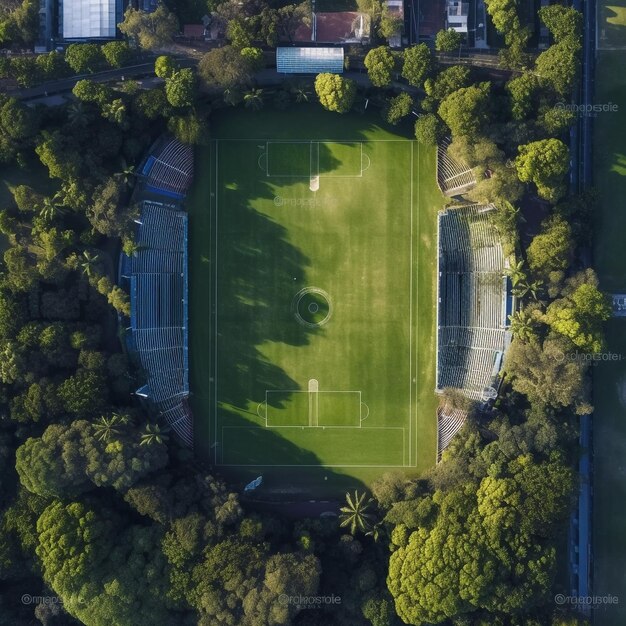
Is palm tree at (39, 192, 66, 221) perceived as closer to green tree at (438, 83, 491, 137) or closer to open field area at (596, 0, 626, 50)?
green tree at (438, 83, 491, 137)

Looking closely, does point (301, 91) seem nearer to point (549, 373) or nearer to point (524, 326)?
point (524, 326)

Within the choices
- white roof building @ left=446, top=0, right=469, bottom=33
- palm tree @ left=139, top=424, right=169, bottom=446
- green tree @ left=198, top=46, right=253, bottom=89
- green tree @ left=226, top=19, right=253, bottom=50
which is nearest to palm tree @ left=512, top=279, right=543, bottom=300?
white roof building @ left=446, top=0, right=469, bottom=33

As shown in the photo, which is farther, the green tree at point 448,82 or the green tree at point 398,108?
the green tree at point 398,108

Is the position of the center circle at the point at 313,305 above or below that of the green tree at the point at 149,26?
below

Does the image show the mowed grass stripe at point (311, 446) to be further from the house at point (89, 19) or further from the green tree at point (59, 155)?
the house at point (89, 19)

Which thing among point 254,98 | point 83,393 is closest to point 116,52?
point 254,98

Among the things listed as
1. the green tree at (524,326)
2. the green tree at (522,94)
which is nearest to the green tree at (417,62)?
the green tree at (522,94)

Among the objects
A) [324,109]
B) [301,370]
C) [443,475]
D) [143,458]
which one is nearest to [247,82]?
[324,109]
